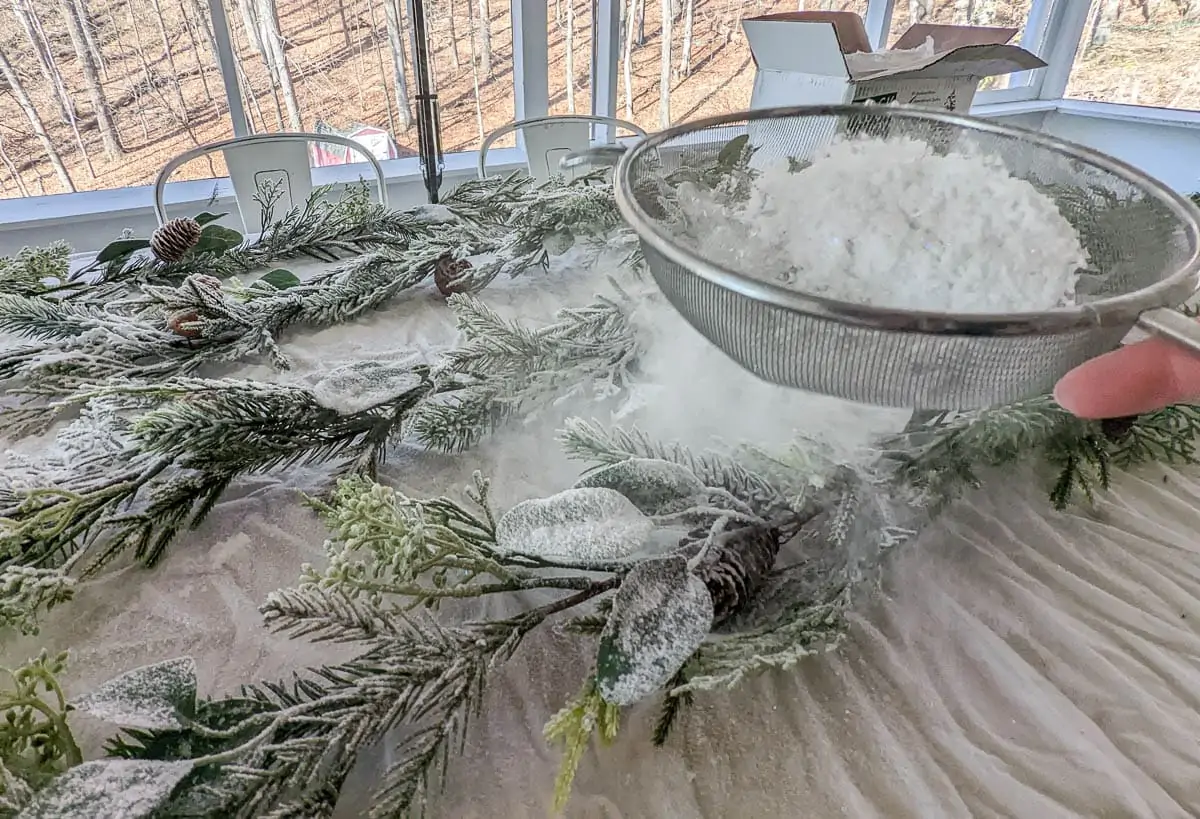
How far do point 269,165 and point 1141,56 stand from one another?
3.39 m

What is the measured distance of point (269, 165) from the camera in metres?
1.19

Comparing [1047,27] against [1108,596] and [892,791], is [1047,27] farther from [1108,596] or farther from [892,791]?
[892,791]

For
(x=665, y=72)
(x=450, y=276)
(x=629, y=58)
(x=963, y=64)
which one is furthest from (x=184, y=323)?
(x=665, y=72)

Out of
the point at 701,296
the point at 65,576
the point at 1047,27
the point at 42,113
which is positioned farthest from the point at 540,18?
the point at 1047,27

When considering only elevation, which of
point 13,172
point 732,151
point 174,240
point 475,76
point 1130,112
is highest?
point 732,151

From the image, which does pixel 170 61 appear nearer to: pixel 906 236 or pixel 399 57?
pixel 399 57

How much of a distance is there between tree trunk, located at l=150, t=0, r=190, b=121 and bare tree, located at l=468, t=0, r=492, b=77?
787mm

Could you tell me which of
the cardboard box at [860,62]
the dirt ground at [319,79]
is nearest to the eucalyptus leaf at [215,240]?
the cardboard box at [860,62]

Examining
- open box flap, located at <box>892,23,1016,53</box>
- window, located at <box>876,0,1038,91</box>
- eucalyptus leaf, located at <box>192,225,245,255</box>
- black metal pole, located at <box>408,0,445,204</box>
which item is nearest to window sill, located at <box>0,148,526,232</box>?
black metal pole, located at <box>408,0,445,204</box>

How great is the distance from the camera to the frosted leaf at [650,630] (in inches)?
14.4

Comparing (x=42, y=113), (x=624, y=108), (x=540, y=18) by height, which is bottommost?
(x=624, y=108)

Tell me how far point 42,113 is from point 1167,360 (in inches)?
85.8

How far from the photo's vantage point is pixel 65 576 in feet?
1.50

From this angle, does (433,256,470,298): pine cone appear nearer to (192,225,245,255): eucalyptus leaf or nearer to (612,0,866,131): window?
(192,225,245,255): eucalyptus leaf
